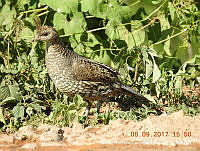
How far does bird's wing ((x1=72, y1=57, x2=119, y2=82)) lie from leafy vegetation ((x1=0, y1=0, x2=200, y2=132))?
0.44 m

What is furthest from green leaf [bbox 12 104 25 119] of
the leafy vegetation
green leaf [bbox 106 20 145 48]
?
green leaf [bbox 106 20 145 48]

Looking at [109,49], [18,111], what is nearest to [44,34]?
[18,111]

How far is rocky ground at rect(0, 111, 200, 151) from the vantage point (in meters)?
5.55

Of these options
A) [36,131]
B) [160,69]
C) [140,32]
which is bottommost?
[36,131]

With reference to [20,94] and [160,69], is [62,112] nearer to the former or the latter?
[20,94]

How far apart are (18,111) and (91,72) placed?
39.1 inches

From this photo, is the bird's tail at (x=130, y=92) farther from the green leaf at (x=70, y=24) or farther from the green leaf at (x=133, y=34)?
the green leaf at (x=70, y=24)

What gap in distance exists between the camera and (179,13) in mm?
7918

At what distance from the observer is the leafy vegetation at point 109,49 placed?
7.00m

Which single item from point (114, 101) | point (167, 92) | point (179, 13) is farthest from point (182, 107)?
point (179, 13)

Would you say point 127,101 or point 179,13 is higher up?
point 179,13

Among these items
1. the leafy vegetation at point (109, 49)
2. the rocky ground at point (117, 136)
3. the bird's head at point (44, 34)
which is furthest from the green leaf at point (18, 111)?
the bird's head at point (44, 34)

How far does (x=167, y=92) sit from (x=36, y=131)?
207cm

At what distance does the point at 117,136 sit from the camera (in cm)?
578
